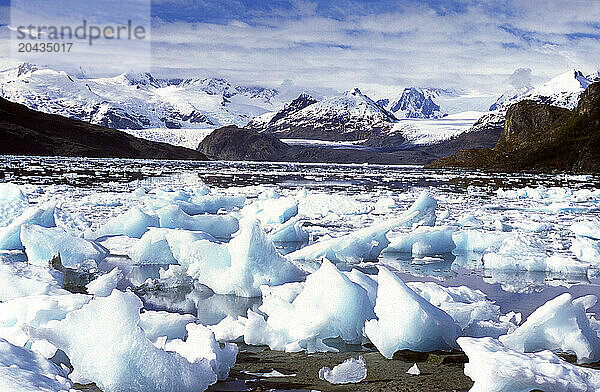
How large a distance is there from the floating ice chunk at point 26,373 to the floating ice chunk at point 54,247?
10.8ft

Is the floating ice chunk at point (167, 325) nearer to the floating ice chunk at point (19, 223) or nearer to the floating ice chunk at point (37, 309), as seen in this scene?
the floating ice chunk at point (37, 309)

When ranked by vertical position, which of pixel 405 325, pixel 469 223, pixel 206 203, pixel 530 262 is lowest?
pixel 206 203

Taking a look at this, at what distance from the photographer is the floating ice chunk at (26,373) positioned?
1.90 metres

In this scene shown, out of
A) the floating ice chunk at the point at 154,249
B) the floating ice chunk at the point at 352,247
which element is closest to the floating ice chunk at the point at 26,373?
the floating ice chunk at the point at 154,249

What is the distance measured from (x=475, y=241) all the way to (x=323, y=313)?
4.45 m

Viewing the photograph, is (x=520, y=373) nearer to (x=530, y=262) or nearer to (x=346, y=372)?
(x=346, y=372)

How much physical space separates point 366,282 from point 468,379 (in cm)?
115

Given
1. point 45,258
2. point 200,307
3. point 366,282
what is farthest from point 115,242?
point 366,282

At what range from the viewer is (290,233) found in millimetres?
7750

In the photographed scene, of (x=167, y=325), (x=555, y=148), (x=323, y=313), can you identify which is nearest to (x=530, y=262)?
(x=323, y=313)

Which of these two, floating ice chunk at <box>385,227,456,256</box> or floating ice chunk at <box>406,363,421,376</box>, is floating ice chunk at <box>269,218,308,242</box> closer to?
floating ice chunk at <box>385,227,456,256</box>

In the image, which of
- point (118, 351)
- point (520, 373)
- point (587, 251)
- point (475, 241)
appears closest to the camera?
point (520, 373)

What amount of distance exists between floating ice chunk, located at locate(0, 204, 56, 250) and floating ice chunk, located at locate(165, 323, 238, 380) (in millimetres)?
4031

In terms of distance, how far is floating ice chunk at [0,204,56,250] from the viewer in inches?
249
